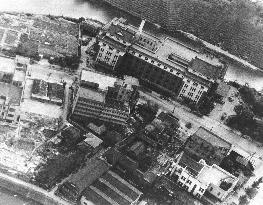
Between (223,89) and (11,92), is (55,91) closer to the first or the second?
(11,92)

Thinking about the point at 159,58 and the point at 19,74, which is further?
the point at 159,58

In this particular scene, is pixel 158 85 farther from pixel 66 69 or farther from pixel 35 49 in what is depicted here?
pixel 35 49

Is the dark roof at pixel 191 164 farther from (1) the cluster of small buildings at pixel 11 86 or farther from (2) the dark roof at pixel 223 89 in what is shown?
(1) the cluster of small buildings at pixel 11 86

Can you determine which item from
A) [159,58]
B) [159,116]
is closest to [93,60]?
[159,58]

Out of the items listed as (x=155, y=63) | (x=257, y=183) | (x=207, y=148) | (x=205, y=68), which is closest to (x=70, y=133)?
(x=207, y=148)

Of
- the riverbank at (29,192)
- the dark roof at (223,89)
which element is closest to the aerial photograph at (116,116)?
the riverbank at (29,192)

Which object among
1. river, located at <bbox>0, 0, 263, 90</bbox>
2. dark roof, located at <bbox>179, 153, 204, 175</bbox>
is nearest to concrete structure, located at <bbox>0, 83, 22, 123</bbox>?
dark roof, located at <bbox>179, 153, 204, 175</bbox>
